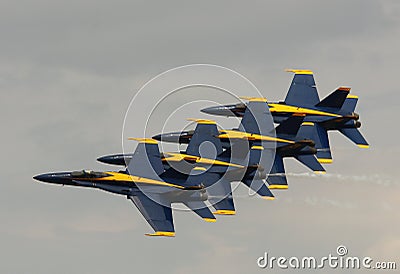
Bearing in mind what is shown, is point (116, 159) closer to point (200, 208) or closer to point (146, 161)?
point (146, 161)

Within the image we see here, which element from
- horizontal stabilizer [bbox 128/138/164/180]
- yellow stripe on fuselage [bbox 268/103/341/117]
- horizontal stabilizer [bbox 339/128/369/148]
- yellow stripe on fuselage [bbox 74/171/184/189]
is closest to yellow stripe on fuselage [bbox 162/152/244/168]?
horizontal stabilizer [bbox 128/138/164/180]

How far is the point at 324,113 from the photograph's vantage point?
195 m

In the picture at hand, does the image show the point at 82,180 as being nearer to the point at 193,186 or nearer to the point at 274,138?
the point at 193,186

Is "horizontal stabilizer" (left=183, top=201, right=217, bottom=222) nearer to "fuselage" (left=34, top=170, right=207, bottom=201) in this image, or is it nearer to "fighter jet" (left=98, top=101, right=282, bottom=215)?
"fuselage" (left=34, top=170, right=207, bottom=201)

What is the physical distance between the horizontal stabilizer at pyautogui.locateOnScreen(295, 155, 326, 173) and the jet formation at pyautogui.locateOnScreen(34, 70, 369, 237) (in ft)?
0.41

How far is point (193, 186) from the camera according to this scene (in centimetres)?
18212

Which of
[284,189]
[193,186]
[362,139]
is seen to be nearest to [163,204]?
[193,186]

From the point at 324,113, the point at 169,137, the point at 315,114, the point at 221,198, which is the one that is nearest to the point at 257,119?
the point at 315,114

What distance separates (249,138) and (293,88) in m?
13.0

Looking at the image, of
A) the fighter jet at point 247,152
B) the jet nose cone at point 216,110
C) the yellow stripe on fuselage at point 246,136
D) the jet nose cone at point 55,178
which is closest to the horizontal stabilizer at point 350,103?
the fighter jet at point 247,152

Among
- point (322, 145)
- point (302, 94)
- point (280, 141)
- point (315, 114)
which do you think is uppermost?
point (302, 94)

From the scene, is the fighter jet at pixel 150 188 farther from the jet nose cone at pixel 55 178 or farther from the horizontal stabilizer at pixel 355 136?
the horizontal stabilizer at pixel 355 136

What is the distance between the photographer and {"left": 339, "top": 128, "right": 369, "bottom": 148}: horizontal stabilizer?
194 m

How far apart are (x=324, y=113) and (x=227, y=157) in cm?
1576
